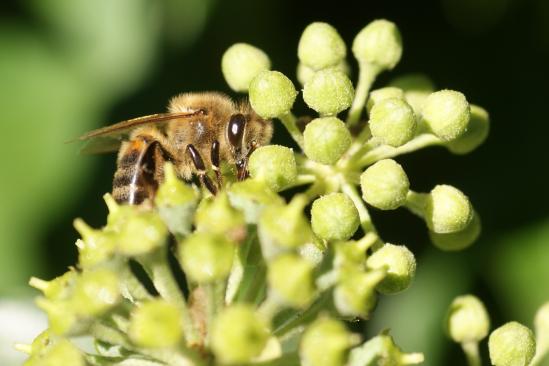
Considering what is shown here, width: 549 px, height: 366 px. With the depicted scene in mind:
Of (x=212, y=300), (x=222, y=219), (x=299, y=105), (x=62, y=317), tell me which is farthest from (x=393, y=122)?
(x=299, y=105)

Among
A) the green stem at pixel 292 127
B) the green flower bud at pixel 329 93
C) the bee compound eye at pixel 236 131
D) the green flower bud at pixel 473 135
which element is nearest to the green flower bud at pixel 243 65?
the bee compound eye at pixel 236 131

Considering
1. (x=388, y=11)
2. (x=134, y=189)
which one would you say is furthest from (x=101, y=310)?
(x=388, y=11)

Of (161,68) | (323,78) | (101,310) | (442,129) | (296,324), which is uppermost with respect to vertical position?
(161,68)

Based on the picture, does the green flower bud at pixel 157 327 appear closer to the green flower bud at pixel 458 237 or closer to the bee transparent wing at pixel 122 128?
the bee transparent wing at pixel 122 128

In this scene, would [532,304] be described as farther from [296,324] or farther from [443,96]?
[296,324]

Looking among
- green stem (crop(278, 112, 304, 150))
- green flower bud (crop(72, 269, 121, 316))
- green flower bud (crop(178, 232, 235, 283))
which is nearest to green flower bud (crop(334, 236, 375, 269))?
green flower bud (crop(178, 232, 235, 283))

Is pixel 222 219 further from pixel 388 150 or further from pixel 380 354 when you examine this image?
pixel 388 150

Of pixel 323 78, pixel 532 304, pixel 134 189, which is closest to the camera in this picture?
pixel 323 78
